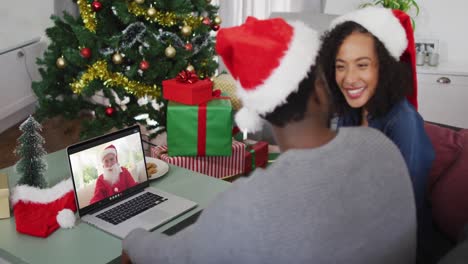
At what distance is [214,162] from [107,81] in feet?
2.46

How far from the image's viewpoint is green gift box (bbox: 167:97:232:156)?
2.43m

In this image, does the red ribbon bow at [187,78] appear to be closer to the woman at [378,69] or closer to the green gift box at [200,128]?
the green gift box at [200,128]

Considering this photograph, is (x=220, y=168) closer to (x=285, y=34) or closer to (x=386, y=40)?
(x=386, y=40)

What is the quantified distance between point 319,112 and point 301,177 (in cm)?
23

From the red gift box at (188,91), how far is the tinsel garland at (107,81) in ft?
0.92

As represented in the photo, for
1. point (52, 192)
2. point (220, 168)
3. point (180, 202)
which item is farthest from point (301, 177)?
point (220, 168)

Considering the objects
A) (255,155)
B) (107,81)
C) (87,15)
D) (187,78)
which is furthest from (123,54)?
(255,155)

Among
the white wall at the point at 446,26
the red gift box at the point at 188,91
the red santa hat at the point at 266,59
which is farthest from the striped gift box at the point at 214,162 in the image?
the white wall at the point at 446,26

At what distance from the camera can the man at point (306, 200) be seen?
939mm

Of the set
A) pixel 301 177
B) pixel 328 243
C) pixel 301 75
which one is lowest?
pixel 328 243

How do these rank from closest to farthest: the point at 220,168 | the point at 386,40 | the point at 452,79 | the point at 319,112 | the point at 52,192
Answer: the point at 319,112
the point at 52,192
the point at 386,40
the point at 220,168
the point at 452,79

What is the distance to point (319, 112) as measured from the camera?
1.12 meters

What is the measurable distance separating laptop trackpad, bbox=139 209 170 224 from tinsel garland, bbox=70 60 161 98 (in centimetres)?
134

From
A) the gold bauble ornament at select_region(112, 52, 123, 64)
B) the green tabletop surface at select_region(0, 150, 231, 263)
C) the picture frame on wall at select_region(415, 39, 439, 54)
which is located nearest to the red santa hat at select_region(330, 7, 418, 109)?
the green tabletop surface at select_region(0, 150, 231, 263)
